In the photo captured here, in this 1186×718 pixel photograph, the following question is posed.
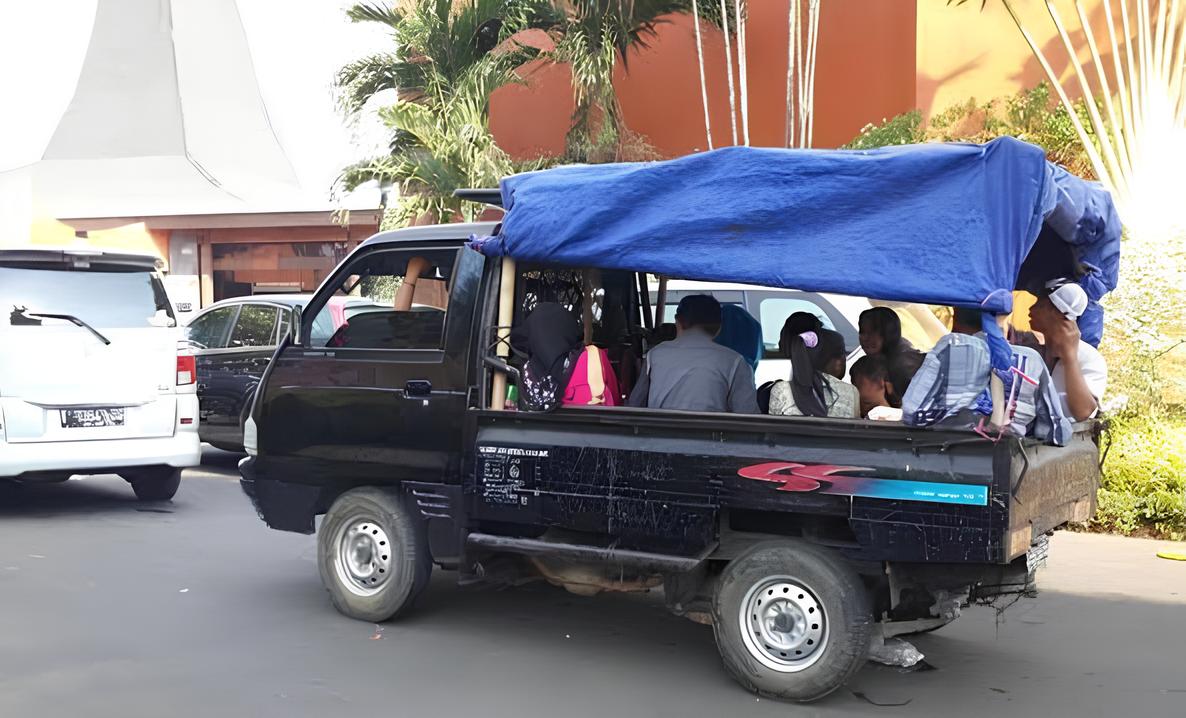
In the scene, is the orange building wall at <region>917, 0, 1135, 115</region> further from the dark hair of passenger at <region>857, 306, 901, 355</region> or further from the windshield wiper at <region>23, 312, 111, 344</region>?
the windshield wiper at <region>23, 312, 111, 344</region>

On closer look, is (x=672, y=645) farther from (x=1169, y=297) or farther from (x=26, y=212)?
(x=26, y=212)

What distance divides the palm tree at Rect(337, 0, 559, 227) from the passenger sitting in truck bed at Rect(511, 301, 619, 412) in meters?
9.74

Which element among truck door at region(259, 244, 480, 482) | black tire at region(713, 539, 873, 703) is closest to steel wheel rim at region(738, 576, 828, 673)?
black tire at region(713, 539, 873, 703)

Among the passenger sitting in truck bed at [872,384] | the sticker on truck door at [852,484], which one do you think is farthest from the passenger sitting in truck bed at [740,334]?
the sticker on truck door at [852,484]

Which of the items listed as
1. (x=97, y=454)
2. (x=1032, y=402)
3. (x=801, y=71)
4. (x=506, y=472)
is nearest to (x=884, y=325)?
(x=1032, y=402)

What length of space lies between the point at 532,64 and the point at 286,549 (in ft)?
38.0

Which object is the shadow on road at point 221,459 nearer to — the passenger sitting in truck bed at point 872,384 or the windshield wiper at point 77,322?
the windshield wiper at point 77,322

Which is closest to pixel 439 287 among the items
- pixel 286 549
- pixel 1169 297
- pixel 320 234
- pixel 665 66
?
pixel 286 549

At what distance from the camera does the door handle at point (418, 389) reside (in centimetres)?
648

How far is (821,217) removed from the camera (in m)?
5.52

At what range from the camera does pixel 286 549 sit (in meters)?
8.79

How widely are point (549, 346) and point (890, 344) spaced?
6.27 feet

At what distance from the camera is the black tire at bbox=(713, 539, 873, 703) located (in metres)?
5.31

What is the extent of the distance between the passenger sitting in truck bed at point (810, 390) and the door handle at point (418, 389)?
1.73 metres
